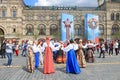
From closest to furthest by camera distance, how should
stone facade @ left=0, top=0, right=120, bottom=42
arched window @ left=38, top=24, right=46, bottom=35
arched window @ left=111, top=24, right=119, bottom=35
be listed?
stone facade @ left=0, top=0, right=120, bottom=42 → arched window @ left=38, top=24, right=46, bottom=35 → arched window @ left=111, top=24, right=119, bottom=35

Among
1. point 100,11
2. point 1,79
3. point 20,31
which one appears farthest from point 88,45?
point 100,11

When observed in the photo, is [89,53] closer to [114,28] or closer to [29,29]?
[29,29]

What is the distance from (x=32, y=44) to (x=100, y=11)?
217 feet

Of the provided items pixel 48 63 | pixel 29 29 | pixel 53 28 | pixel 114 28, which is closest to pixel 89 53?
pixel 48 63

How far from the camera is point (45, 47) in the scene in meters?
15.7

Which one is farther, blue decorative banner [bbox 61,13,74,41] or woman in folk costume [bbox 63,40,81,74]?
blue decorative banner [bbox 61,13,74,41]

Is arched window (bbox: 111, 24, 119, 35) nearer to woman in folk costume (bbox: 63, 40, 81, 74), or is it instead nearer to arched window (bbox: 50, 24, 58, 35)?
arched window (bbox: 50, 24, 58, 35)

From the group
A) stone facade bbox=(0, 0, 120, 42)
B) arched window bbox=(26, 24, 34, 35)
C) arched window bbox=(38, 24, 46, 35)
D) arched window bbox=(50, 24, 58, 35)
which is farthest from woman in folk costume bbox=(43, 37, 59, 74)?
arched window bbox=(50, 24, 58, 35)

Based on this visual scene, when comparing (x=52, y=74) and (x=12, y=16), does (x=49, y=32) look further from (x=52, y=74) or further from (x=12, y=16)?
(x=52, y=74)

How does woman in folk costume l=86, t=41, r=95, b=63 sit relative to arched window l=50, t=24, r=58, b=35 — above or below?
below

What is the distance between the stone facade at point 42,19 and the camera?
244 ft

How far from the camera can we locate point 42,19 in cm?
7881

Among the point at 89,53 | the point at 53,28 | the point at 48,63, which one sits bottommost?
the point at 89,53

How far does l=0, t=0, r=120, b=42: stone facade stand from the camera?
244ft
